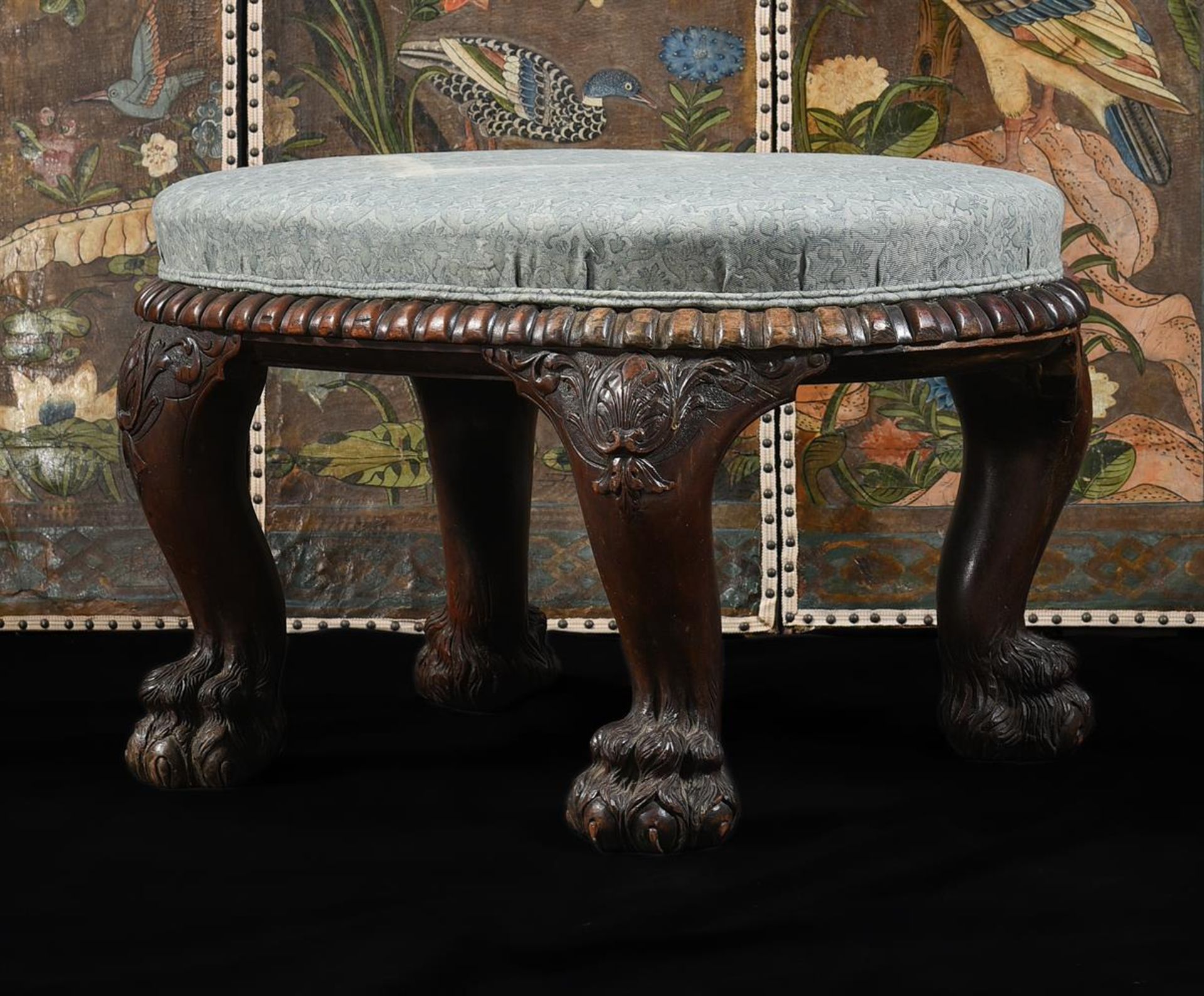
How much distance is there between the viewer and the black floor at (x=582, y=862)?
1240 mm

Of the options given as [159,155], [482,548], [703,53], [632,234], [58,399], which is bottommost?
[482,548]

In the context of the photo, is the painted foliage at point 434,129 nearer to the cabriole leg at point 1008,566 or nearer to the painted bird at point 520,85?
the painted bird at point 520,85

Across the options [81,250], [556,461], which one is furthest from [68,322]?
[556,461]

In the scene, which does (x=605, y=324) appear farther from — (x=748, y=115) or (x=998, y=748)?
(x=748, y=115)

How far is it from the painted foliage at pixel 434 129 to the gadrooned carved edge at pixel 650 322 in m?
0.73

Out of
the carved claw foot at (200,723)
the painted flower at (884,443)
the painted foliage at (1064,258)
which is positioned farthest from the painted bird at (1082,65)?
the carved claw foot at (200,723)

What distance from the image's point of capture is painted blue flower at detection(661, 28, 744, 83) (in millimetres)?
2070

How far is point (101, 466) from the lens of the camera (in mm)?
2174

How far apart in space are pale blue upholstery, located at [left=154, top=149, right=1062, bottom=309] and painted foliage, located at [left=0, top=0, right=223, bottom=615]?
71 cm

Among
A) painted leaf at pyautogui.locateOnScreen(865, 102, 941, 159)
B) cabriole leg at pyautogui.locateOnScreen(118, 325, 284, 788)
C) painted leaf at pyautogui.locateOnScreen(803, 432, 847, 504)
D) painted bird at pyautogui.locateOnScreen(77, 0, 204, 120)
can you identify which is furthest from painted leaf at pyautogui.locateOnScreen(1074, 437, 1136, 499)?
painted bird at pyautogui.locateOnScreen(77, 0, 204, 120)

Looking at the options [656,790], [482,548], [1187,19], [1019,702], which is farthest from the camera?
[1187,19]

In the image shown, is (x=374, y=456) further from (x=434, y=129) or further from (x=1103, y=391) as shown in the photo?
(x=1103, y=391)

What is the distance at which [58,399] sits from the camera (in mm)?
2166

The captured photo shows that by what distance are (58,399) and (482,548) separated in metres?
0.64
